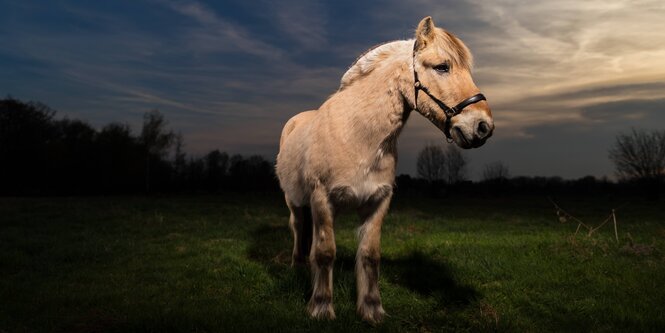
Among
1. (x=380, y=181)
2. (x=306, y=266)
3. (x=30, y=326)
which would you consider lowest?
(x=30, y=326)

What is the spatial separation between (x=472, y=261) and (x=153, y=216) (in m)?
12.9

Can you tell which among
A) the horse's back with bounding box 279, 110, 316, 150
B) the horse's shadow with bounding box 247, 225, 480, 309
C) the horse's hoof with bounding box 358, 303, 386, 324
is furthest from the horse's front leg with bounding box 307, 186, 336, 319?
the horse's back with bounding box 279, 110, 316, 150

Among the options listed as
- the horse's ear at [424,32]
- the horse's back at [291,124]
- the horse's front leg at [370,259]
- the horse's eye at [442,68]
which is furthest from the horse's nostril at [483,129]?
the horse's back at [291,124]

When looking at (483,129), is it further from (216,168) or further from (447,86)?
(216,168)

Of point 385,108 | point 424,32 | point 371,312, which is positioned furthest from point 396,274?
point 424,32

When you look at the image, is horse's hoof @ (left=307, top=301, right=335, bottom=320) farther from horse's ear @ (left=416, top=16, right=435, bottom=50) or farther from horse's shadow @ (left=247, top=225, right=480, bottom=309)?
horse's ear @ (left=416, top=16, right=435, bottom=50)

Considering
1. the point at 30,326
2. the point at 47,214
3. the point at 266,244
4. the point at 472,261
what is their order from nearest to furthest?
1. the point at 30,326
2. the point at 472,261
3. the point at 266,244
4. the point at 47,214

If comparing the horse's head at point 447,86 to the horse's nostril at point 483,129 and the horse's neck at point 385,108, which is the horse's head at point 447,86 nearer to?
the horse's nostril at point 483,129

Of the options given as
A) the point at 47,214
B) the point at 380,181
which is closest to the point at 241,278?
the point at 380,181

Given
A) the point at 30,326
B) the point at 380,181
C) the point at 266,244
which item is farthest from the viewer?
the point at 266,244

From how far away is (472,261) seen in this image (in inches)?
324

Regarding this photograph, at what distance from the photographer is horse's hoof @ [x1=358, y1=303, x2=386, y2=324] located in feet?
17.7

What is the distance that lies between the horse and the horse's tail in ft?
7.02

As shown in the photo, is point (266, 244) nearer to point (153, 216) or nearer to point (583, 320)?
point (583, 320)
